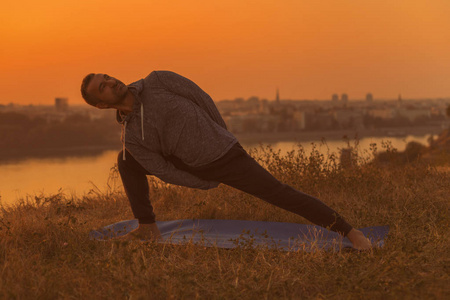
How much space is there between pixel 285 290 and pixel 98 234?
6.08ft

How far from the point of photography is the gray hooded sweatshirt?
121 inches

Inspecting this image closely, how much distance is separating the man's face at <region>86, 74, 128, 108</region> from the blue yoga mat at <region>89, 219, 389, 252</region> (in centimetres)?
97

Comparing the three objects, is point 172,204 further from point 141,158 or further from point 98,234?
point 141,158

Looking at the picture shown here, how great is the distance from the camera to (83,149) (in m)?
22.1

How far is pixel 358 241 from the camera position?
310 cm

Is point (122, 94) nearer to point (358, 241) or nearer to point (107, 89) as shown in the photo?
point (107, 89)

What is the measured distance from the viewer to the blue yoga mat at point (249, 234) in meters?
3.15

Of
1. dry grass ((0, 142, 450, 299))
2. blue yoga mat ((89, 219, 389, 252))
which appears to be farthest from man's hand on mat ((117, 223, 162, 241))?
dry grass ((0, 142, 450, 299))

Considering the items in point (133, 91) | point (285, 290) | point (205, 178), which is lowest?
point (285, 290)

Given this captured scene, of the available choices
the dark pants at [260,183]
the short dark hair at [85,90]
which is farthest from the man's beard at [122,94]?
the dark pants at [260,183]

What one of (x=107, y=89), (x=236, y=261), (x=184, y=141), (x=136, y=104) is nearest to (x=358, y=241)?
(x=236, y=261)

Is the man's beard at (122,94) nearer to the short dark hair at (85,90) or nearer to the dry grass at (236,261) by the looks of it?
the short dark hair at (85,90)

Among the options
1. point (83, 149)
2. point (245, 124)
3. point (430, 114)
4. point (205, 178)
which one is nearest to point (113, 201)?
point (205, 178)

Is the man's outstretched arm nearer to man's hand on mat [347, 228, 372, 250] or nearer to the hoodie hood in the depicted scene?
the hoodie hood
